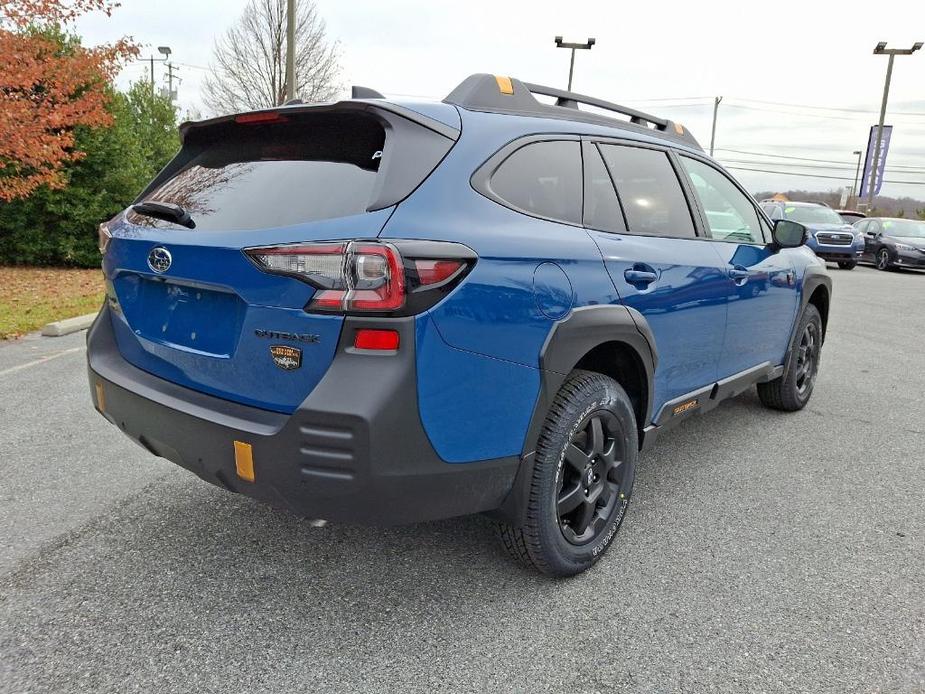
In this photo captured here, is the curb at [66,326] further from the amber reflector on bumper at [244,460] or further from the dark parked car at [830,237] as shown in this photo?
the dark parked car at [830,237]

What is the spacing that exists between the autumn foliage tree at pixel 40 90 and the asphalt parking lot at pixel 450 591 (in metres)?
6.66

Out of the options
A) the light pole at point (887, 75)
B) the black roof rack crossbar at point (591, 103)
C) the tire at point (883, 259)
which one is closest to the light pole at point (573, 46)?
the light pole at point (887, 75)

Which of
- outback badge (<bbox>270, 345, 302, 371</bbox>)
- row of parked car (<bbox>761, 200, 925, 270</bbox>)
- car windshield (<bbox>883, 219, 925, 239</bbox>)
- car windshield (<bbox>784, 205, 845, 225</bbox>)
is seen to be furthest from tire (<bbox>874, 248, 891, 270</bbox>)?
outback badge (<bbox>270, 345, 302, 371</bbox>)

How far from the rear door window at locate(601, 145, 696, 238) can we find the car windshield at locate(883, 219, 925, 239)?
19875 millimetres

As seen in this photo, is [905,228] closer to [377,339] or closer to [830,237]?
[830,237]

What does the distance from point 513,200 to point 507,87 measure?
0.59 meters

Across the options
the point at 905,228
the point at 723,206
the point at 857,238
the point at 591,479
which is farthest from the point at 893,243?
the point at 591,479

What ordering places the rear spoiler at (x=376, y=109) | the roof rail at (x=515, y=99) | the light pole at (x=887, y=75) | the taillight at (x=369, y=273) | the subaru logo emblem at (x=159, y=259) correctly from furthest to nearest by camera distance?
the light pole at (x=887, y=75) → the roof rail at (x=515, y=99) → the subaru logo emblem at (x=159, y=259) → the rear spoiler at (x=376, y=109) → the taillight at (x=369, y=273)

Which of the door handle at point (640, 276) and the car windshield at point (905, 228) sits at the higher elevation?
the car windshield at point (905, 228)

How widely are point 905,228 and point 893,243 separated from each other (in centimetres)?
130

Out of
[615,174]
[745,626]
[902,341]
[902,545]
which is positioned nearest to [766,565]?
[745,626]

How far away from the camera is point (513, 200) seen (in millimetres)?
2354

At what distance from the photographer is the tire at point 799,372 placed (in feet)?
15.1

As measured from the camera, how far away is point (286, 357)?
1.99 m
